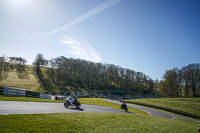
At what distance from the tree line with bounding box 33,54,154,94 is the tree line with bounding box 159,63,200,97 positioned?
3320cm

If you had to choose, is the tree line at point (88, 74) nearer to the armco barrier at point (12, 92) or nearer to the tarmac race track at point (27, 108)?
the armco barrier at point (12, 92)

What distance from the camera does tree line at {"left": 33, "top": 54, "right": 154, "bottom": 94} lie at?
73.1 m

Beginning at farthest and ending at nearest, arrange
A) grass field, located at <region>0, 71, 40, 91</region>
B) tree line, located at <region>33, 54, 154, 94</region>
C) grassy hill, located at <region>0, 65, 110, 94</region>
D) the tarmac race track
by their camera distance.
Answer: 1. tree line, located at <region>33, 54, 154, 94</region>
2. grassy hill, located at <region>0, 65, 110, 94</region>
3. grass field, located at <region>0, 71, 40, 91</region>
4. the tarmac race track


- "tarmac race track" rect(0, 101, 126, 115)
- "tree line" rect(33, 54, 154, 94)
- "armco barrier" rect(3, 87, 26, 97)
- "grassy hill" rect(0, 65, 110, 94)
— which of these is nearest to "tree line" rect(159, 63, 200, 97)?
"tree line" rect(33, 54, 154, 94)

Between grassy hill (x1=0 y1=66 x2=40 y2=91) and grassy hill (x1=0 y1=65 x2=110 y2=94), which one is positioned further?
grassy hill (x1=0 y1=65 x2=110 y2=94)

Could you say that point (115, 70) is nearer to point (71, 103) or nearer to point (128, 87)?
point (128, 87)

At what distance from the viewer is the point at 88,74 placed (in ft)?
279

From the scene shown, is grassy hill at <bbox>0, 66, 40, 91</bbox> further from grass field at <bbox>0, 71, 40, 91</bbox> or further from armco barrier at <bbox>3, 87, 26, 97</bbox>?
armco barrier at <bbox>3, 87, 26, 97</bbox>

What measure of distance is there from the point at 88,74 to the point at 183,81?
57.4 metres

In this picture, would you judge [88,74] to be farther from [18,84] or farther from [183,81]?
[183,81]

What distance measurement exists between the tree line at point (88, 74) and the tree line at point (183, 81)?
33204 mm

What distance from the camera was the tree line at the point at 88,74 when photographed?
240 ft

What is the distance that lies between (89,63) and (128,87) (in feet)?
120

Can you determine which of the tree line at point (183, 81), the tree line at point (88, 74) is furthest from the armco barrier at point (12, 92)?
the tree line at point (183, 81)
